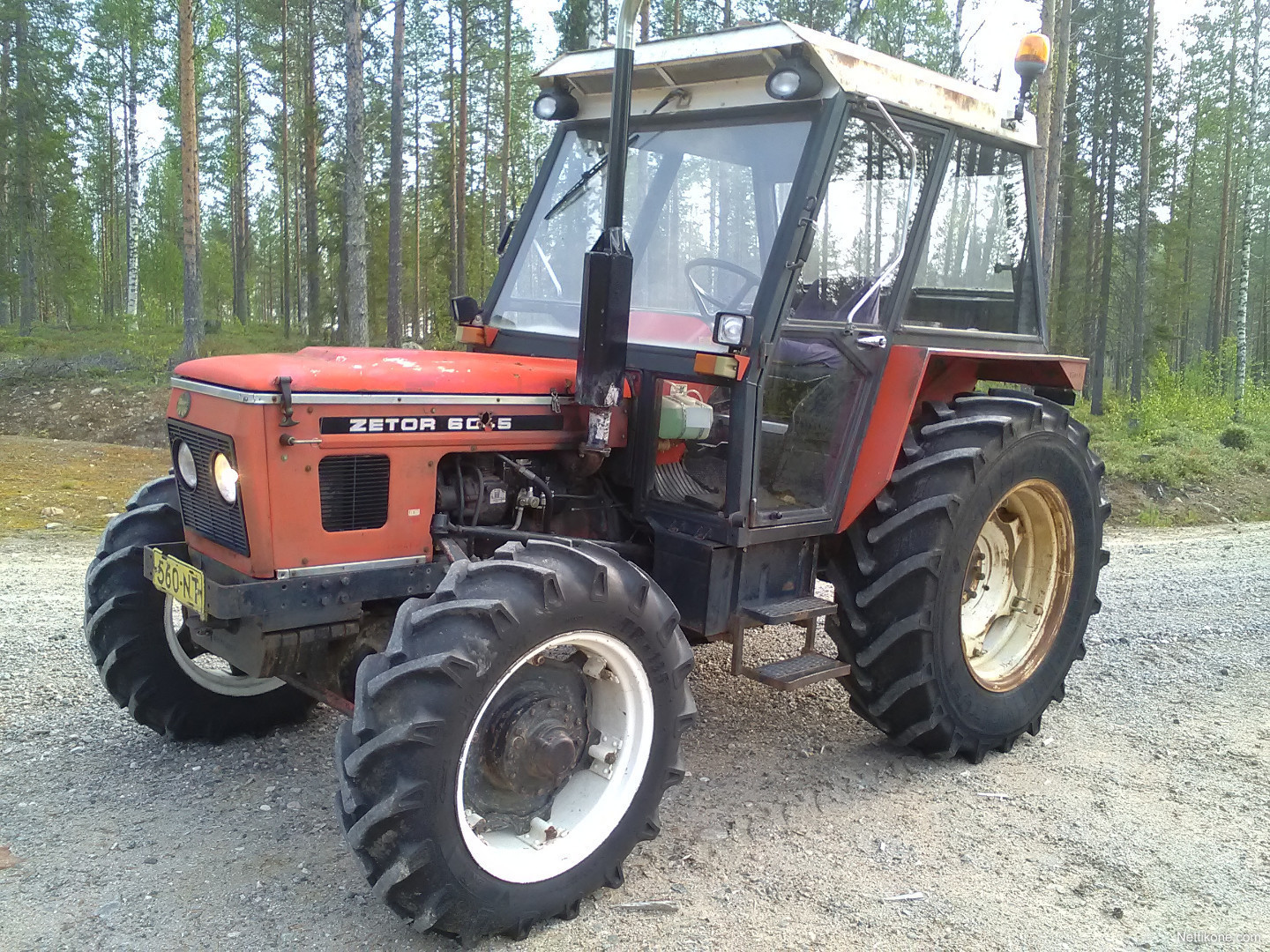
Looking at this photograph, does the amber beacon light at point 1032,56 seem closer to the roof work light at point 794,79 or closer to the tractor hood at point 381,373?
the roof work light at point 794,79

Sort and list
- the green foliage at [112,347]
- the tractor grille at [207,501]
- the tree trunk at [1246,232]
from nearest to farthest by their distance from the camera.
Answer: the tractor grille at [207,501]
the green foliage at [112,347]
the tree trunk at [1246,232]

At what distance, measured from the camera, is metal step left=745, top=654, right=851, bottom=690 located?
362 centimetres

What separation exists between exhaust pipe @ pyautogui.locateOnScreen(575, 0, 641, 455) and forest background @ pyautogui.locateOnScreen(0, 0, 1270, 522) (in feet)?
36.9

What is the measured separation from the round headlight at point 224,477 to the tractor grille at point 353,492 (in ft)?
0.87

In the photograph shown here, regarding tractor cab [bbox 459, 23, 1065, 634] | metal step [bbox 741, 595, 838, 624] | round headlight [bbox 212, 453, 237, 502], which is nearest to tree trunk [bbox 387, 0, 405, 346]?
tractor cab [bbox 459, 23, 1065, 634]

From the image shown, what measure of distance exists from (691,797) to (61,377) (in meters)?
15.2

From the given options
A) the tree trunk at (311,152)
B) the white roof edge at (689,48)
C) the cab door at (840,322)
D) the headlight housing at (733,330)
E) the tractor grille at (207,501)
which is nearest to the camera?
the tractor grille at (207,501)

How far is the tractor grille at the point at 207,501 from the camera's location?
3.18 metres

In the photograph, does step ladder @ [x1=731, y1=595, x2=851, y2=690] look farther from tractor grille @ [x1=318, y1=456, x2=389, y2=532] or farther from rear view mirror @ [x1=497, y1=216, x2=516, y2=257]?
rear view mirror @ [x1=497, y1=216, x2=516, y2=257]

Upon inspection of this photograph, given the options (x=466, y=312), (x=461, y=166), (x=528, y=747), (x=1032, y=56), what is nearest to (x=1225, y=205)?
(x=461, y=166)

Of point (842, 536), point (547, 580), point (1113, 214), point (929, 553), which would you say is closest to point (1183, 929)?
point (929, 553)

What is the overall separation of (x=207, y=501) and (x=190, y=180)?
1279cm

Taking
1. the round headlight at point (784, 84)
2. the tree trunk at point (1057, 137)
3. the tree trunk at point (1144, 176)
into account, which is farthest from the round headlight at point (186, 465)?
the tree trunk at point (1144, 176)

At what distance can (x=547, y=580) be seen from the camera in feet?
9.48
